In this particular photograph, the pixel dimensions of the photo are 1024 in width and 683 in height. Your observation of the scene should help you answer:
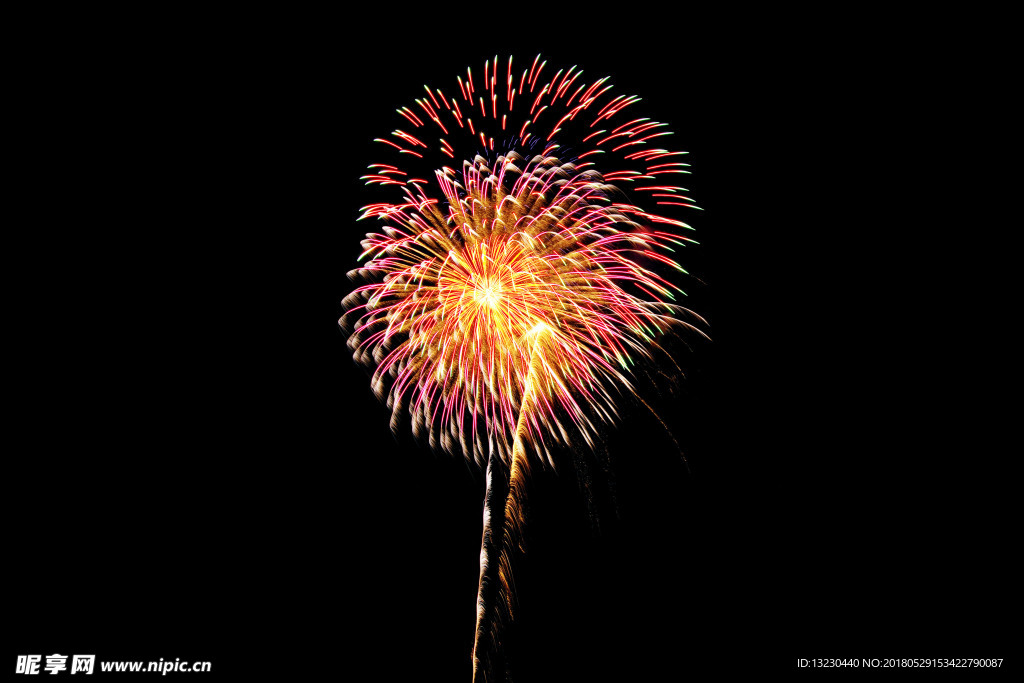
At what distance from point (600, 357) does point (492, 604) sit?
16.3ft

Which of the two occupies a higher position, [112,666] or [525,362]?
[525,362]

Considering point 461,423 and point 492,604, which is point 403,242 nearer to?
point 461,423

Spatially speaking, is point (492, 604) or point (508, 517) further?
point (492, 604)

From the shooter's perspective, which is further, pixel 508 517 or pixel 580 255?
pixel 508 517

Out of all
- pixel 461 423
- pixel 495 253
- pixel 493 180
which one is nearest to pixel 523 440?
pixel 461 423

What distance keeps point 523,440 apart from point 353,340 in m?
2.78

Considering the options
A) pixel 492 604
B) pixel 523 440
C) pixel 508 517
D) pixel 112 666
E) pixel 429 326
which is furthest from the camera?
pixel 112 666

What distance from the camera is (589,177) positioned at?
7.25 metres

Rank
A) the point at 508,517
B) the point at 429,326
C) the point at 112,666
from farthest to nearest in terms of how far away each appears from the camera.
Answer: the point at 112,666
the point at 508,517
the point at 429,326

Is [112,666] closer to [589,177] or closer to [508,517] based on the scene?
[508,517]

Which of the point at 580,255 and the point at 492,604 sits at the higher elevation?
the point at 580,255

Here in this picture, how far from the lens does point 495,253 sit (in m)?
7.75

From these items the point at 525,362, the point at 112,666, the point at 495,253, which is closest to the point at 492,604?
the point at 525,362

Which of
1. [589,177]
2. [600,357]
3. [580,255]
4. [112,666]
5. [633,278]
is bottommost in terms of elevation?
[112,666]
